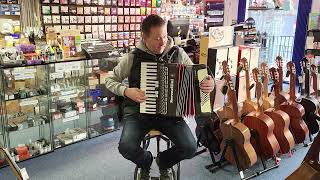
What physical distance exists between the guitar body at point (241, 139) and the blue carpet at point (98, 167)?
194 mm

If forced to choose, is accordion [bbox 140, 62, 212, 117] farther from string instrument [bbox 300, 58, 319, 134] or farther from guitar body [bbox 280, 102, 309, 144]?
string instrument [bbox 300, 58, 319, 134]

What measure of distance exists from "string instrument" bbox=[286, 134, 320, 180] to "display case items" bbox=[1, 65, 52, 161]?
246 centimetres

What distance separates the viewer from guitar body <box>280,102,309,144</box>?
3133 mm

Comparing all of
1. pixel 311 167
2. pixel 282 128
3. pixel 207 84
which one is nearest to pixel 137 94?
pixel 207 84

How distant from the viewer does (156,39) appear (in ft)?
7.43

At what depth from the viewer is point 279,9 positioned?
23.1 feet

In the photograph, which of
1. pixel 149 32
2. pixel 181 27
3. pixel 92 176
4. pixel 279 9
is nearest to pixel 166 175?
pixel 92 176

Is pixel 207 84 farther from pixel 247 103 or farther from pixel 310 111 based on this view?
pixel 310 111

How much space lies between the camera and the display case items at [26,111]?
2936 millimetres

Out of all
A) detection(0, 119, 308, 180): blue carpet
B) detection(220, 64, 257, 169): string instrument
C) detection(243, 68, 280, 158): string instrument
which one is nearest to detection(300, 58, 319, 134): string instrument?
detection(0, 119, 308, 180): blue carpet

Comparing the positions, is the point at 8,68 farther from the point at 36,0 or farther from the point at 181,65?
the point at 36,0

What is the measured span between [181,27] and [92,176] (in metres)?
2.41

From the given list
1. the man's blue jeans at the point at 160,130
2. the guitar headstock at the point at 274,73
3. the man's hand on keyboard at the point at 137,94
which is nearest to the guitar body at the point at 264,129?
the guitar headstock at the point at 274,73

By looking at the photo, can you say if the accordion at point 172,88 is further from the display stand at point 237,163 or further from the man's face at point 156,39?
the display stand at point 237,163
